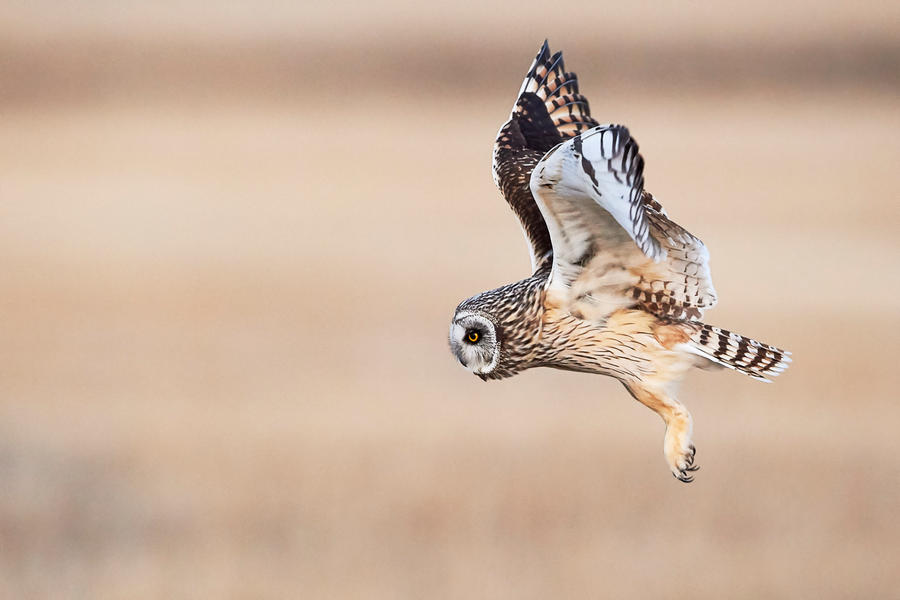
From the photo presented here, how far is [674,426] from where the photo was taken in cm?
300

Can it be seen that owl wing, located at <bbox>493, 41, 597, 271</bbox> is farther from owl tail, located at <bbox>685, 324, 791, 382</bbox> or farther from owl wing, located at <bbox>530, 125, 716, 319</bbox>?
Answer: owl tail, located at <bbox>685, 324, 791, 382</bbox>

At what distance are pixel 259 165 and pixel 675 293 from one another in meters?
14.5

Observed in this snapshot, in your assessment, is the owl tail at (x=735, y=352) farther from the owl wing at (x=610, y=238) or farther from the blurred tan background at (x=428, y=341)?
the blurred tan background at (x=428, y=341)

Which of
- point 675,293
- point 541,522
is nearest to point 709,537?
point 541,522

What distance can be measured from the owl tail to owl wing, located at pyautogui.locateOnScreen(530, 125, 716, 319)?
0.23 ft

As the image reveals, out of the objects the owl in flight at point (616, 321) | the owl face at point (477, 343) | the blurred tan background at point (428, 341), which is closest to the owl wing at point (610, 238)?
the owl in flight at point (616, 321)

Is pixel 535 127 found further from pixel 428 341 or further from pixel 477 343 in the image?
pixel 428 341

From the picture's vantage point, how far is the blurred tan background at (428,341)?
8352 mm

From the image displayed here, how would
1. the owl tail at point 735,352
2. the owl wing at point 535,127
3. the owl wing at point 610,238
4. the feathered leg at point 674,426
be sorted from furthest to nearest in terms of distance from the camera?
1. the owl wing at point 535,127
2. the owl tail at point 735,352
3. the feathered leg at point 674,426
4. the owl wing at point 610,238

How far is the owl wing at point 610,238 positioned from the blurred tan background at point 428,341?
525 centimetres

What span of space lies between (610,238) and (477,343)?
39 cm

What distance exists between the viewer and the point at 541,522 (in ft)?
27.5

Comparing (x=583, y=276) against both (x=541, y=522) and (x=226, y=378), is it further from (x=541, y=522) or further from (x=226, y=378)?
(x=226, y=378)

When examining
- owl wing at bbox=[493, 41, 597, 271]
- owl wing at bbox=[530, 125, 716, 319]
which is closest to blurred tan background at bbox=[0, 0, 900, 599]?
owl wing at bbox=[493, 41, 597, 271]
